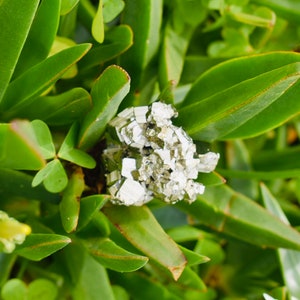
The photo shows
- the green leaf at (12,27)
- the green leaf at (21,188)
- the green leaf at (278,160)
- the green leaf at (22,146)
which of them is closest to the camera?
the green leaf at (22,146)

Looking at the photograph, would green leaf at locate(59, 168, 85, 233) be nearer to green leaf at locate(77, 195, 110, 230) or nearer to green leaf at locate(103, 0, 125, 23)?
green leaf at locate(77, 195, 110, 230)

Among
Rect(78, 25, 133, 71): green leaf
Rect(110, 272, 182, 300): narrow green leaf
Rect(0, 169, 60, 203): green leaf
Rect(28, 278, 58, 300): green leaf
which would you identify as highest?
Rect(78, 25, 133, 71): green leaf

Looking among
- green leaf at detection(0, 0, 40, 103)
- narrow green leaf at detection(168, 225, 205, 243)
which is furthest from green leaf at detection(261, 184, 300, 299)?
green leaf at detection(0, 0, 40, 103)

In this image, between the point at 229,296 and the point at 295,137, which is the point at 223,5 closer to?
the point at 295,137

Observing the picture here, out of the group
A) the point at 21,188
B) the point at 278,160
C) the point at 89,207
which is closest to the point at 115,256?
the point at 89,207

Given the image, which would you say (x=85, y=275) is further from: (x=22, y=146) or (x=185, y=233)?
(x=22, y=146)

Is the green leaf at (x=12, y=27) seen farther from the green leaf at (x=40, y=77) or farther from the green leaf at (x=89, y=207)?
the green leaf at (x=89, y=207)

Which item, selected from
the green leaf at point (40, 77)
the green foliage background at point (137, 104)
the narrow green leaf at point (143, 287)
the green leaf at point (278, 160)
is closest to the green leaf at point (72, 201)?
the green foliage background at point (137, 104)
